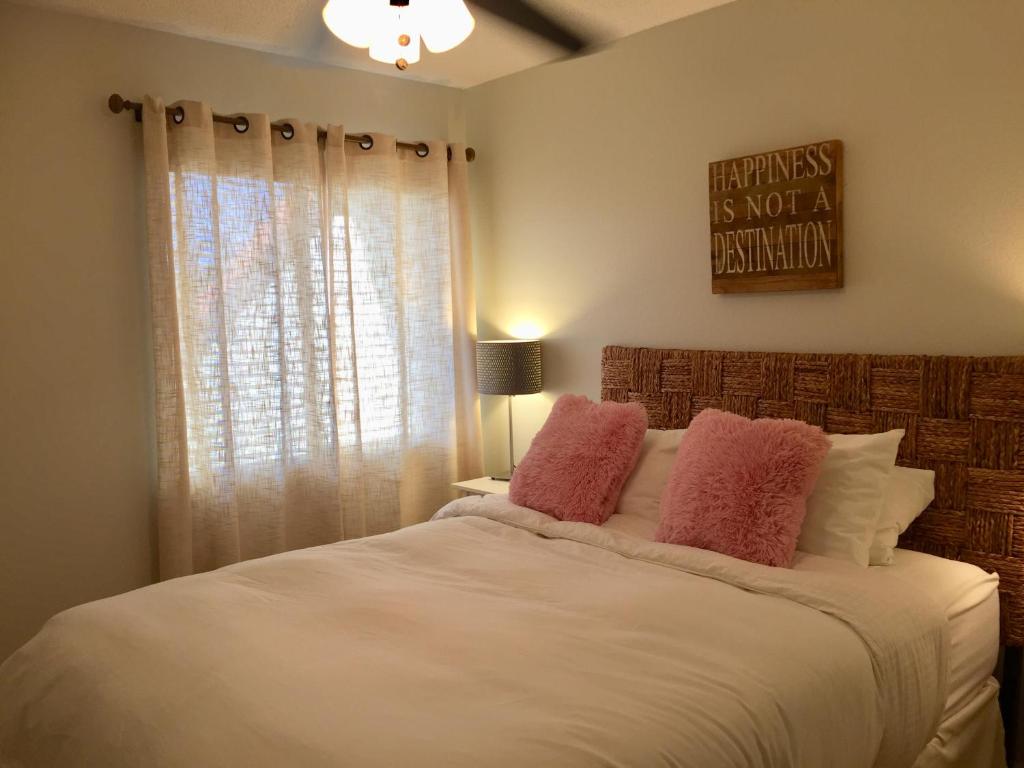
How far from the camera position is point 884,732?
6.28ft

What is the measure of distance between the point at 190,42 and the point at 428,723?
2971 millimetres

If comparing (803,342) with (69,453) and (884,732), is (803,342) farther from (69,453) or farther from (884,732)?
(69,453)

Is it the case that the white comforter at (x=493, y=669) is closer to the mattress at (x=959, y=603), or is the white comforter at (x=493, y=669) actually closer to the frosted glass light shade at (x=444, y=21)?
the mattress at (x=959, y=603)

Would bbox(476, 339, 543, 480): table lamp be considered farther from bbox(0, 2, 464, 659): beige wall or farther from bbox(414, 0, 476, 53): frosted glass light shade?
bbox(414, 0, 476, 53): frosted glass light shade

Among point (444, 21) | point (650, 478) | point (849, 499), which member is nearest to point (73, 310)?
point (444, 21)

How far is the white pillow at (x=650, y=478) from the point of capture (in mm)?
2896

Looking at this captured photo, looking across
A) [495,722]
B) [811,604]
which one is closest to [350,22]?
[495,722]

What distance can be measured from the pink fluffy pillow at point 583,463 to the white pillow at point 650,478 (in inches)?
1.6

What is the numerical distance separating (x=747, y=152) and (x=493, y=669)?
2.20m

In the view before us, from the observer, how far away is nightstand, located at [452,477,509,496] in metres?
3.78

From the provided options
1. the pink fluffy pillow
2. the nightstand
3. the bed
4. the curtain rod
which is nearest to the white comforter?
the bed

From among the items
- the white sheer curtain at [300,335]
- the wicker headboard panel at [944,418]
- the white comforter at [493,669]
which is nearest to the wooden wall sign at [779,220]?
the wicker headboard panel at [944,418]

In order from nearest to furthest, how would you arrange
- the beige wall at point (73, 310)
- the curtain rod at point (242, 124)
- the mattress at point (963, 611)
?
the mattress at point (963, 611), the beige wall at point (73, 310), the curtain rod at point (242, 124)

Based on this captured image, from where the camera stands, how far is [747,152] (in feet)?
10.3
